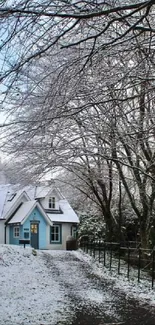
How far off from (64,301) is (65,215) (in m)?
24.7

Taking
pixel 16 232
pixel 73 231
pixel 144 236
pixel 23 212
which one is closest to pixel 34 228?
pixel 16 232

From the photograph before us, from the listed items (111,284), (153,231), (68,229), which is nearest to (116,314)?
(111,284)

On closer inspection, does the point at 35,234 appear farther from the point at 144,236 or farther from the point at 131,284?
the point at 131,284

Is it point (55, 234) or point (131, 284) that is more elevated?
point (55, 234)

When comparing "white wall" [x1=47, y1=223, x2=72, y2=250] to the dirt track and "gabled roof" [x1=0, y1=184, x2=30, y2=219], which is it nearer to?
"gabled roof" [x1=0, y1=184, x2=30, y2=219]

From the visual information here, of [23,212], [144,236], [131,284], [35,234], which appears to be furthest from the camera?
[35,234]

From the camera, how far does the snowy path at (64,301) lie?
24.6 feet

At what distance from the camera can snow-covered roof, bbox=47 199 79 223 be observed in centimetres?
3312

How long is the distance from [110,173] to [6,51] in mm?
13700

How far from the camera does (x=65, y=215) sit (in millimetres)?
33875

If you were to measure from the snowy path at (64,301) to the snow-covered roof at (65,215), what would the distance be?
59.1 ft

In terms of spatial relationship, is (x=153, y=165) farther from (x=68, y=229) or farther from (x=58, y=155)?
(x=68, y=229)

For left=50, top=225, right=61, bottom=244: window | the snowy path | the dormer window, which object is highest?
the dormer window

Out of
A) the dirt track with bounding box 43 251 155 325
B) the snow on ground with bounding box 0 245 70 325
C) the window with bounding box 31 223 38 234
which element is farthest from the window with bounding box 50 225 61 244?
the dirt track with bounding box 43 251 155 325
